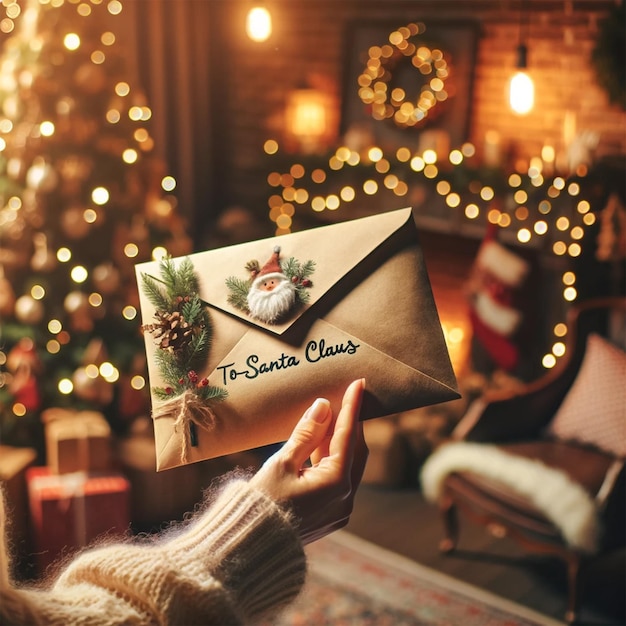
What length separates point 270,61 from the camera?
441 centimetres

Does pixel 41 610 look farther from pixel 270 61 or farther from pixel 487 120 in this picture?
pixel 270 61

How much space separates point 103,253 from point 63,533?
1.04m

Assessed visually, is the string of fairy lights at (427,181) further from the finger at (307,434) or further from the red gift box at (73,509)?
the finger at (307,434)

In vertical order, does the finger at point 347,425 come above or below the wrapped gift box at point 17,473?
above

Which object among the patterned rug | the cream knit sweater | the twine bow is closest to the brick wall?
the patterned rug

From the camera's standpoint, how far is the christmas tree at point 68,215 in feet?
8.86

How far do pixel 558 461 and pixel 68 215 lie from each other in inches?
76.0

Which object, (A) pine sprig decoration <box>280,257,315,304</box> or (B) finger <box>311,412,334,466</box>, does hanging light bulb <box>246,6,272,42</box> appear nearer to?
(A) pine sprig decoration <box>280,257,315,304</box>

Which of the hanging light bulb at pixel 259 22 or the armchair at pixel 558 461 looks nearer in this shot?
the armchair at pixel 558 461

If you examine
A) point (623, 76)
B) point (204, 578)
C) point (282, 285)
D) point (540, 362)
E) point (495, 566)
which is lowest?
point (495, 566)

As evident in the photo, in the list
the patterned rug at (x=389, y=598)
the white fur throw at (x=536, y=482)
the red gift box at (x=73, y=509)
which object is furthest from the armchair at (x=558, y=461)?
the red gift box at (x=73, y=509)

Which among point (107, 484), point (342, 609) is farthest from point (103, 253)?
point (342, 609)

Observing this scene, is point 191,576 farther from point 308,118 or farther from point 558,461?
point 308,118

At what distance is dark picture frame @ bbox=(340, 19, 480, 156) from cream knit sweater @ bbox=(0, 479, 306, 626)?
3.03 metres
